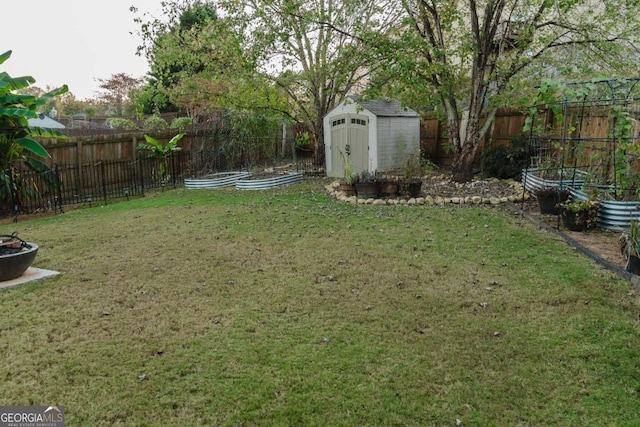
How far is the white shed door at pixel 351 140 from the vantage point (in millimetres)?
12211

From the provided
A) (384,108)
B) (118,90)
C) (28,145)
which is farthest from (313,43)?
(118,90)

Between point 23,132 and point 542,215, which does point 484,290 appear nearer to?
point 542,215

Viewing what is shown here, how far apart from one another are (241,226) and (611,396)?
5.58 m

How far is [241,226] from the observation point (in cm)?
720

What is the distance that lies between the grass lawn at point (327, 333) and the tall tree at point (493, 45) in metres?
4.43

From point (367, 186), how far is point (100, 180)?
7.06 metres

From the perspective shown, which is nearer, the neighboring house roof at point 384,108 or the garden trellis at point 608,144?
the garden trellis at point 608,144

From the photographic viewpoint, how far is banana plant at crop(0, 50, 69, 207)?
812cm

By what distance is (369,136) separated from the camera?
12.1 metres

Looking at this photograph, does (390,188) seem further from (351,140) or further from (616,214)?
(616,214)

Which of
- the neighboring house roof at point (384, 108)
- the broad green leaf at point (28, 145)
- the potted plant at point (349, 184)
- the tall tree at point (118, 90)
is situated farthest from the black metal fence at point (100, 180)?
the tall tree at point (118, 90)

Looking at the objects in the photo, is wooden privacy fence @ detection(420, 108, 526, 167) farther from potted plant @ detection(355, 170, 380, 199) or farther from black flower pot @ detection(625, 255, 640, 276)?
black flower pot @ detection(625, 255, 640, 276)

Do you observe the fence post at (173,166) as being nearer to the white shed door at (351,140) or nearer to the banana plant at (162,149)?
the banana plant at (162,149)

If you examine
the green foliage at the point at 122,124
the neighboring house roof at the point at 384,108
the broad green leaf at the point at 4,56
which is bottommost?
the neighboring house roof at the point at 384,108
